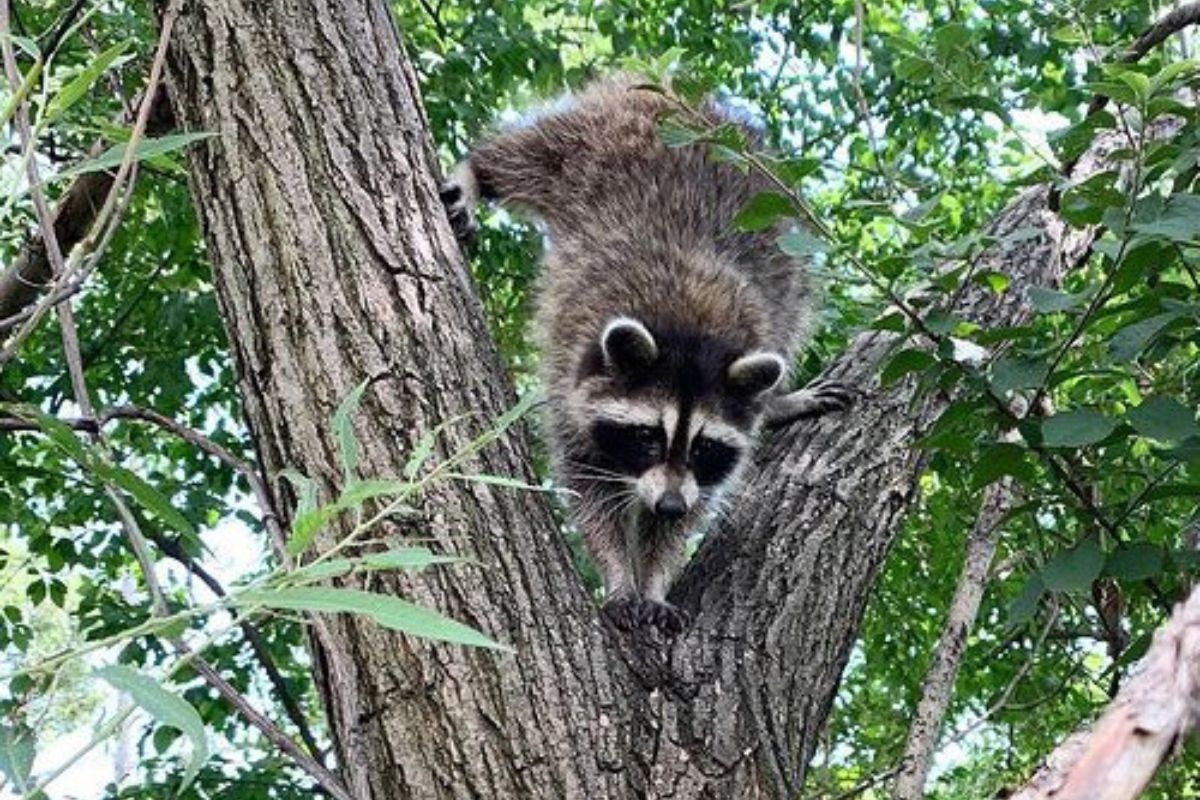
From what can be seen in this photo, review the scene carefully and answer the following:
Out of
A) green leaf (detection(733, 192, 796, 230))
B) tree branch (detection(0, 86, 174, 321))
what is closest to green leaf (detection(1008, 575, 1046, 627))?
green leaf (detection(733, 192, 796, 230))

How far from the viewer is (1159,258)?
2.55 metres

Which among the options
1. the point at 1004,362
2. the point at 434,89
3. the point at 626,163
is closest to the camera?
the point at 1004,362

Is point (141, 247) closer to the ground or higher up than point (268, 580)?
closer to the ground

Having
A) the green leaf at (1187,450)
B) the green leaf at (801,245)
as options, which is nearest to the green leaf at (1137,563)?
the green leaf at (1187,450)

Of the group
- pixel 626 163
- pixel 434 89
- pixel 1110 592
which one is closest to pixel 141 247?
pixel 434 89

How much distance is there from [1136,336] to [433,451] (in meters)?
1.05

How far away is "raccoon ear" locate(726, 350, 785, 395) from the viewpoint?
4621mm

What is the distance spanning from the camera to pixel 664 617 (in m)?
3.01

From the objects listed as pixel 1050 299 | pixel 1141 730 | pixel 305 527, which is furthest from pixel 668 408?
pixel 1141 730

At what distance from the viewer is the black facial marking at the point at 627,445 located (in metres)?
4.62

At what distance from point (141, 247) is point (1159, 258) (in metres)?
4.03

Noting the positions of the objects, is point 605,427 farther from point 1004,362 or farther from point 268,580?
point 268,580

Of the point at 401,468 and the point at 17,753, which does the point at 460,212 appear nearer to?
the point at 401,468

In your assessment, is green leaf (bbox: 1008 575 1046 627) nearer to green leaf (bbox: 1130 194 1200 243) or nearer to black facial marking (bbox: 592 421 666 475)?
green leaf (bbox: 1130 194 1200 243)
